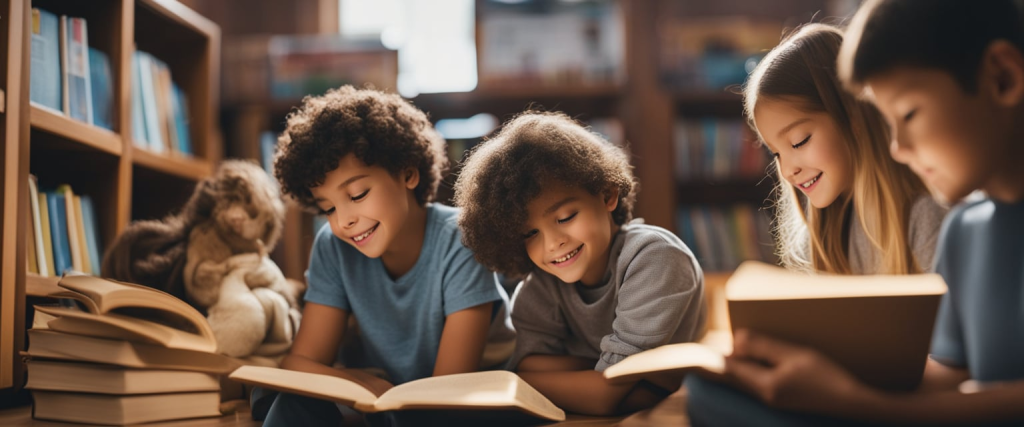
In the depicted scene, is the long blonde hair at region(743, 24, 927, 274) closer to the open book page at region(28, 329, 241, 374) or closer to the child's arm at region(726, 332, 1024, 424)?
the child's arm at region(726, 332, 1024, 424)

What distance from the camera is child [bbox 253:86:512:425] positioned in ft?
4.26

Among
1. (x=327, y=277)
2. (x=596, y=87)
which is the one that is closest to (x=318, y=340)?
(x=327, y=277)

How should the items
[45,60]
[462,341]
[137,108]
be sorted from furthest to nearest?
[137,108], [45,60], [462,341]

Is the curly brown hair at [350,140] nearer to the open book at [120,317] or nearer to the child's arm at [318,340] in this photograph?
the child's arm at [318,340]

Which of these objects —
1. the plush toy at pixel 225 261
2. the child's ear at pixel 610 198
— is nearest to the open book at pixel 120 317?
the plush toy at pixel 225 261

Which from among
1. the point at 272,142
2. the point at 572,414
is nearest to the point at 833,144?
the point at 572,414

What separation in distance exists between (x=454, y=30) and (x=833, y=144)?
251cm

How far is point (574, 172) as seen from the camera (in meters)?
1.19

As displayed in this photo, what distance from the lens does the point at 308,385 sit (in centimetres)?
97

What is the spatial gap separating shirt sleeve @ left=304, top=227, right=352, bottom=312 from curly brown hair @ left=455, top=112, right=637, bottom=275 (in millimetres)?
288

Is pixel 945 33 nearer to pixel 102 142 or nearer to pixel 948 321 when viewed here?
pixel 948 321

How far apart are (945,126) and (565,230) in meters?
0.60

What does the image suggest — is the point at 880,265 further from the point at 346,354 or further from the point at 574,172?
the point at 346,354

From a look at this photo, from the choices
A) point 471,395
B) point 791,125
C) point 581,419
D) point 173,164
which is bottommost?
point 581,419
